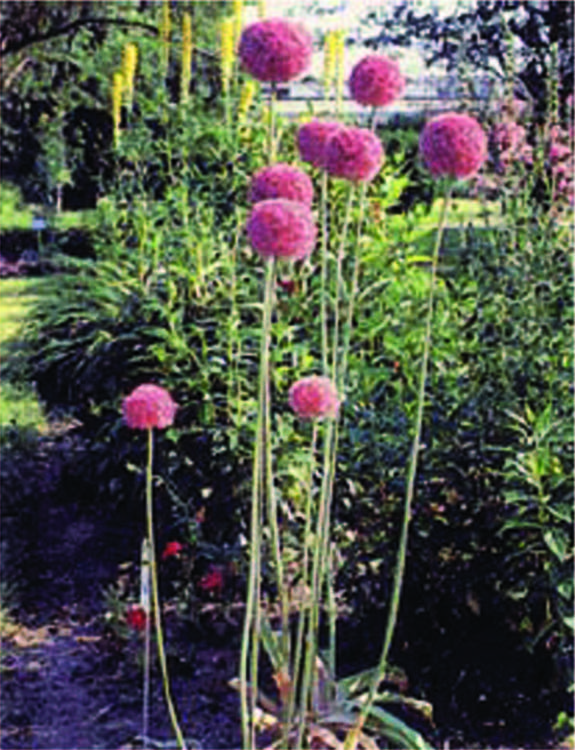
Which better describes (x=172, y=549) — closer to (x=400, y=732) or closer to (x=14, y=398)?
(x=400, y=732)

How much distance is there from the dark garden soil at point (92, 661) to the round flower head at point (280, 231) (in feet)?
3.09

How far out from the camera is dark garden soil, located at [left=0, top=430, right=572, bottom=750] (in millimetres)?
2775

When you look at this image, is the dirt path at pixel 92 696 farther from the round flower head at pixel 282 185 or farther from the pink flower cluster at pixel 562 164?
the round flower head at pixel 282 185

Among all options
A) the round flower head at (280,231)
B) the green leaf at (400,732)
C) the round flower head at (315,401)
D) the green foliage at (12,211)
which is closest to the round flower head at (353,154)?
the round flower head at (280,231)

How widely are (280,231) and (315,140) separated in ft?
0.86

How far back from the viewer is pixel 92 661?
3.15 meters

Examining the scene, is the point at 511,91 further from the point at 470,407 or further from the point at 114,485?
the point at 114,485

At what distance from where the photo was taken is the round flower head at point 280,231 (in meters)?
1.36

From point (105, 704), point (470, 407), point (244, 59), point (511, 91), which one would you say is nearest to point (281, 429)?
point (470, 407)

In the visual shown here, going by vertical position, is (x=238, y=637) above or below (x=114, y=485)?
below

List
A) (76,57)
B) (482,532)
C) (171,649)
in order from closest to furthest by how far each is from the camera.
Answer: (482,532) < (171,649) < (76,57)

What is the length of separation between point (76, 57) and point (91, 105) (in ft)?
2.76

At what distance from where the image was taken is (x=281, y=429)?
2988mm

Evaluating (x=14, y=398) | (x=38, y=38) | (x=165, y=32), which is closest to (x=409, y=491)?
(x=165, y=32)
